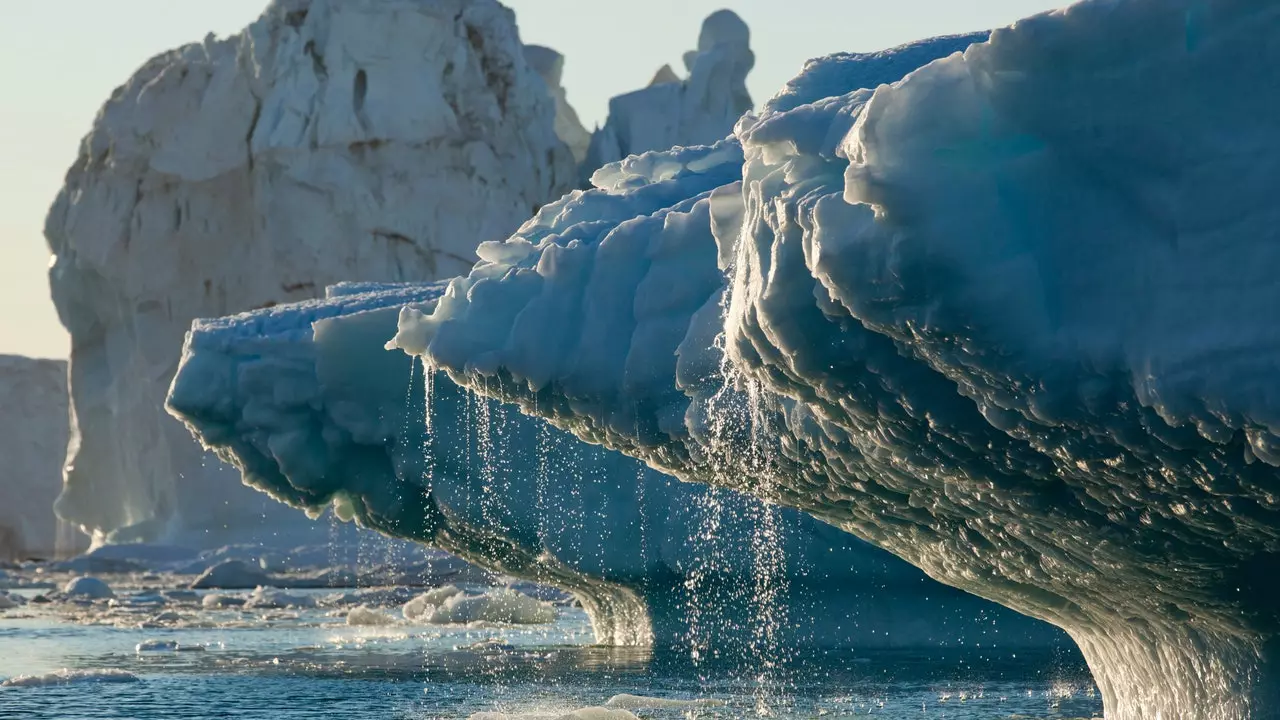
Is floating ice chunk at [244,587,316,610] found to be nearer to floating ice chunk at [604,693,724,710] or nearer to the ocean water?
the ocean water

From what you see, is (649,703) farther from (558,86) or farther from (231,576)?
(558,86)

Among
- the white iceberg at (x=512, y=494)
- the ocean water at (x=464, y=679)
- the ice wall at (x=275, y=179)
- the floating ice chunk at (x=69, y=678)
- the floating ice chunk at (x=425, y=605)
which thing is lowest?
the ocean water at (x=464, y=679)

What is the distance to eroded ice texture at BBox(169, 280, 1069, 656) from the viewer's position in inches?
565

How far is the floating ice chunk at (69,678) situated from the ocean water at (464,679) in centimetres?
4

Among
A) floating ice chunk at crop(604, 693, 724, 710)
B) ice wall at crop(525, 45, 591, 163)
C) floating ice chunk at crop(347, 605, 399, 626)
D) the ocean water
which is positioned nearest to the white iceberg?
the ocean water

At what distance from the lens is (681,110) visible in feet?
123

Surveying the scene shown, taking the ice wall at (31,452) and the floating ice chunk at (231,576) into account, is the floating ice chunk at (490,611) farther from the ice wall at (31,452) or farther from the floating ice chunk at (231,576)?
the ice wall at (31,452)

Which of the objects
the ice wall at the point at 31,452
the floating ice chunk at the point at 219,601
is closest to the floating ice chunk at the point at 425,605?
the floating ice chunk at the point at 219,601

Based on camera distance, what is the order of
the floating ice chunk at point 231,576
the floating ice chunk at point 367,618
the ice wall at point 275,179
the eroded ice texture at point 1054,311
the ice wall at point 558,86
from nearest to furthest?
1. the eroded ice texture at point 1054,311
2. the floating ice chunk at point 367,618
3. the floating ice chunk at point 231,576
4. the ice wall at point 275,179
5. the ice wall at point 558,86

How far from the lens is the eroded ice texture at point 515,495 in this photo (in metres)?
14.3

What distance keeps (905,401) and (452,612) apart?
1638cm

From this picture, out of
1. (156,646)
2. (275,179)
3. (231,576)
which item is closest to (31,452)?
(275,179)

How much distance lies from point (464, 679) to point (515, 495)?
6.93 feet

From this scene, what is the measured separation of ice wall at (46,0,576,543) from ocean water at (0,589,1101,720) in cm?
1511
